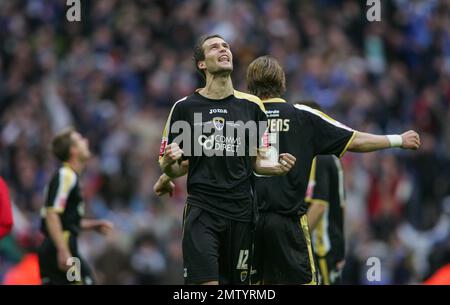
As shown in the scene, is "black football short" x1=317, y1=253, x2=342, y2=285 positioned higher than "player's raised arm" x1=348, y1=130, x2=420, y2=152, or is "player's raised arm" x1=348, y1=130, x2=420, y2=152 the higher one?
"player's raised arm" x1=348, y1=130, x2=420, y2=152

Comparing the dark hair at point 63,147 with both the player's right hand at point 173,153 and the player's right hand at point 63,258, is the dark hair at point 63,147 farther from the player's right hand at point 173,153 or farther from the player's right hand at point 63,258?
the player's right hand at point 173,153

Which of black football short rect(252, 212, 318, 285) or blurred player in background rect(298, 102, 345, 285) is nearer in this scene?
black football short rect(252, 212, 318, 285)

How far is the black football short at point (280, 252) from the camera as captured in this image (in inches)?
370

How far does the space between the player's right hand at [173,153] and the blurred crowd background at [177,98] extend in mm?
6933

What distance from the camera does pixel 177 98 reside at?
19.0 meters

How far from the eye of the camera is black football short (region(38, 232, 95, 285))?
36.5ft

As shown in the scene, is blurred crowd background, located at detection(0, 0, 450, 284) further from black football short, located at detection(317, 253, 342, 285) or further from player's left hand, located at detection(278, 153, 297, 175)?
player's left hand, located at detection(278, 153, 297, 175)

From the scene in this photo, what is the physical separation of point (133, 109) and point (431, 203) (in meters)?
5.37

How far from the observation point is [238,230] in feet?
29.1

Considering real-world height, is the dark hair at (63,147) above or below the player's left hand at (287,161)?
above

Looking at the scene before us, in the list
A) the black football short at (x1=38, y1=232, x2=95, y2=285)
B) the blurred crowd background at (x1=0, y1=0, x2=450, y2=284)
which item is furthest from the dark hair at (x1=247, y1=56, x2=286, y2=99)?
the blurred crowd background at (x1=0, y1=0, x2=450, y2=284)

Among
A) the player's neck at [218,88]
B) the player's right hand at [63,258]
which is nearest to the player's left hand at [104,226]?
the player's right hand at [63,258]

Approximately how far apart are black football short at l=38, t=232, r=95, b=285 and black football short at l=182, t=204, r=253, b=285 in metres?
2.60

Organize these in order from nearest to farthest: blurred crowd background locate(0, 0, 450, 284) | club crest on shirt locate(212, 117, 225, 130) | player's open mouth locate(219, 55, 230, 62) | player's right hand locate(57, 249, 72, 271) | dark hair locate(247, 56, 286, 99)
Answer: club crest on shirt locate(212, 117, 225, 130) → player's open mouth locate(219, 55, 230, 62) → dark hair locate(247, 56, 286, 99) → player's right hand locate(57, 249, 72, 271) → blurred crowd background locate(0, 0, 450, 284)
